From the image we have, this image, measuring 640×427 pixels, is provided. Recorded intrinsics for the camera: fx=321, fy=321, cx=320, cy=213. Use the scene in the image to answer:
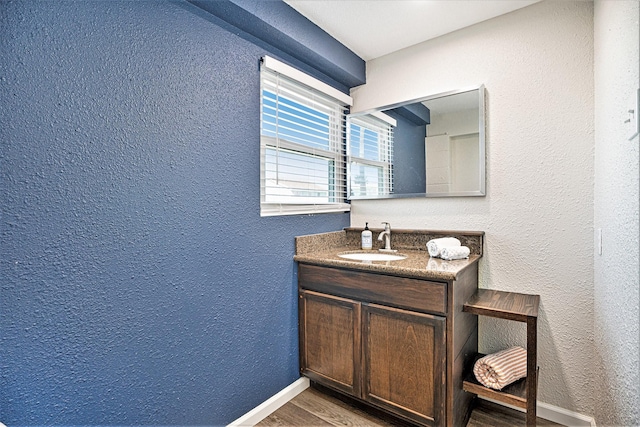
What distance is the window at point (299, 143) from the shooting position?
Result: 1880mm

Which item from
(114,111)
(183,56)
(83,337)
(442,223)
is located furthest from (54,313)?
(442,223)

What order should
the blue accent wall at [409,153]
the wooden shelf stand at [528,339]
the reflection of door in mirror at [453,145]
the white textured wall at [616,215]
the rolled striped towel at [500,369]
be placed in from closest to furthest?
the white textured wall at [616,215] < the wooden shelf stand at [528,339] < the rolled striped towel at [500,369] < the reflection of door in mirror at [453,145] < the blue accent wall at [409,153]

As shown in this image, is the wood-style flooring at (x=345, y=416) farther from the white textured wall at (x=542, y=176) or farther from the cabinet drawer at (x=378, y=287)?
the cabinet drawer at (x=378, y=287)

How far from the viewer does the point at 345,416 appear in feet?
5.93

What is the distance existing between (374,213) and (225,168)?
1225 millimetres

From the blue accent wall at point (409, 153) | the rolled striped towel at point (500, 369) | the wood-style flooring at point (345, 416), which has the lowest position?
the wood-style flooring at point (345, 416)

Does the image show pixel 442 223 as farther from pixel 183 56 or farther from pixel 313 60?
pixel 183 56

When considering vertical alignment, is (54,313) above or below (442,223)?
below

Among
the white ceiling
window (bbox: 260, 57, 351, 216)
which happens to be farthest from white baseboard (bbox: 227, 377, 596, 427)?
the white ceiling

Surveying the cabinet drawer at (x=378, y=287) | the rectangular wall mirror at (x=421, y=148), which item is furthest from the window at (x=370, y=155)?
the cabinet drawer at (x=378, y=287)

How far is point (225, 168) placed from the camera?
5.38ft

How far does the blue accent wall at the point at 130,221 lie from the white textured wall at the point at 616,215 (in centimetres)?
152

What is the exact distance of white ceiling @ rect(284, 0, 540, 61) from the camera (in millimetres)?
1795

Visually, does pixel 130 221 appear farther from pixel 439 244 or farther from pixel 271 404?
pixel 439 244
